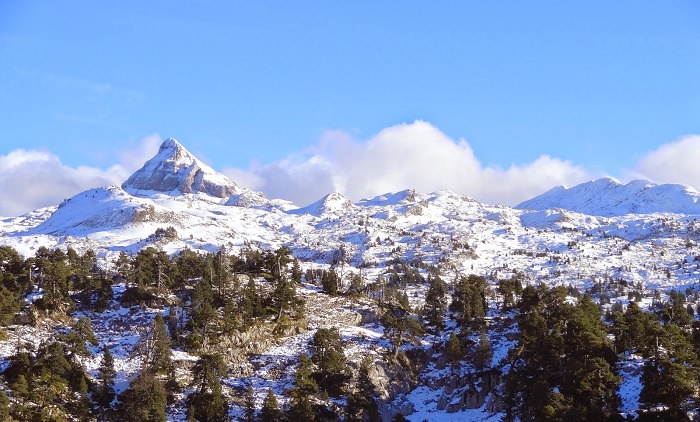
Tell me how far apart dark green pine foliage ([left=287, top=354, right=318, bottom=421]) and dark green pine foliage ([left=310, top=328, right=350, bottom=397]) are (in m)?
3.67

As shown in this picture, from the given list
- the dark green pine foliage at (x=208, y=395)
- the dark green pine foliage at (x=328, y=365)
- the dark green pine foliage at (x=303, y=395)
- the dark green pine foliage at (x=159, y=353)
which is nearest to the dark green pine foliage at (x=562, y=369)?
the dark green pine foliage at (x=328, y=365)

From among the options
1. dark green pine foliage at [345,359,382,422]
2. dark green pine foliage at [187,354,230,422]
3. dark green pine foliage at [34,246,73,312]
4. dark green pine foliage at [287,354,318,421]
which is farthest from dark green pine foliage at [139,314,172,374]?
dark green pine foliage at [345,359,382,422]

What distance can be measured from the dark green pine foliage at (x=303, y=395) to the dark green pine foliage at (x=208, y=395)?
851cm

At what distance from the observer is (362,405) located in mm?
83438

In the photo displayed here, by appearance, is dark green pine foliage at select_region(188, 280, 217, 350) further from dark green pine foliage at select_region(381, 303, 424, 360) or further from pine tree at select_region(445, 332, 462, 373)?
pine tree at select_region(445, 332, 462, 373)

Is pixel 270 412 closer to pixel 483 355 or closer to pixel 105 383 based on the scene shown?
pixel 105 383

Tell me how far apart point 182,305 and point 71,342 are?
23.2 m

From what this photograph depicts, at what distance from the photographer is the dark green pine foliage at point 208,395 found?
248ft

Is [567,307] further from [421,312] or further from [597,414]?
[421,312]

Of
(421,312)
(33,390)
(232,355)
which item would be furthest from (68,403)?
(421,312)

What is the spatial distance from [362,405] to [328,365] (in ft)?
26.2

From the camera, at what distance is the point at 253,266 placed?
130 meters

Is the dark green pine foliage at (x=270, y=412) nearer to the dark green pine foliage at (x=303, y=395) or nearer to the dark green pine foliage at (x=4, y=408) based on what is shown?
the dark green pine foliage at (x=303, y=395)

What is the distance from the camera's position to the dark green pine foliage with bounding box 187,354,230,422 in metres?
75.5
